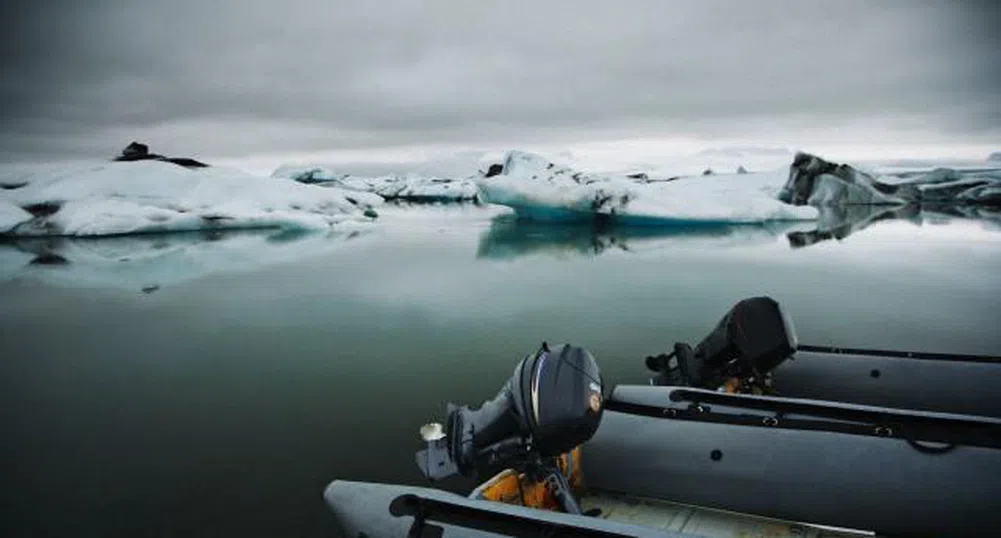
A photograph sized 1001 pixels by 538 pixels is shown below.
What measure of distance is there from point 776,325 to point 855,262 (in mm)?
13218

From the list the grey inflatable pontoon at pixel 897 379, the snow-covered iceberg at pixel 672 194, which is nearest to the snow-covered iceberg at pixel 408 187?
the snow-covered iceberg at pixel 672 194

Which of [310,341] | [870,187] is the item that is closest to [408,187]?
[870,187]

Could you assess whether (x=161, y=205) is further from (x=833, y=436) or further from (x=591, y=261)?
(x=833, y=436)

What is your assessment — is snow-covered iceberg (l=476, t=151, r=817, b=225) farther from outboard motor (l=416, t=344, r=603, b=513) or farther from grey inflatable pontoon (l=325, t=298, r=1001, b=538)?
outboard motor (l=416, t=344, r=603, b=513)

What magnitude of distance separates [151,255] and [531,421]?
62.0 ft

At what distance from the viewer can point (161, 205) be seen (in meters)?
22.7

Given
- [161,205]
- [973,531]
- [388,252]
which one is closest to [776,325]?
[973,531]

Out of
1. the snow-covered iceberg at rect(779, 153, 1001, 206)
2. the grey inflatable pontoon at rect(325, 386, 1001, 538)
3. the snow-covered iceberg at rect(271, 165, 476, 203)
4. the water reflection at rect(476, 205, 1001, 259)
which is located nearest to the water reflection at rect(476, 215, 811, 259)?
the water reflection at rect(476, 205, 1001, 259)

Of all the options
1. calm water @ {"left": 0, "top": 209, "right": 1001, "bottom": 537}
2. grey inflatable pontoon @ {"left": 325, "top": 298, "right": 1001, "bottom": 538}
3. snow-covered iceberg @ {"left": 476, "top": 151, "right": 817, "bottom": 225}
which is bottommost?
calm water @ {"left": 0, "top": 209, "right": 1001, "bottom": 537}

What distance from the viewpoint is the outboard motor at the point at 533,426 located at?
2.96 m

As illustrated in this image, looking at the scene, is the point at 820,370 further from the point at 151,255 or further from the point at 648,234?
the point at 648,234

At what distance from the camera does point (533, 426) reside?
2988 mm

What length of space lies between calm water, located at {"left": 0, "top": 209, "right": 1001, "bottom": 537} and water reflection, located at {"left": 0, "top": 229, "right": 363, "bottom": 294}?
0.65 feet

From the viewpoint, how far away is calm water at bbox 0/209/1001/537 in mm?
4375
